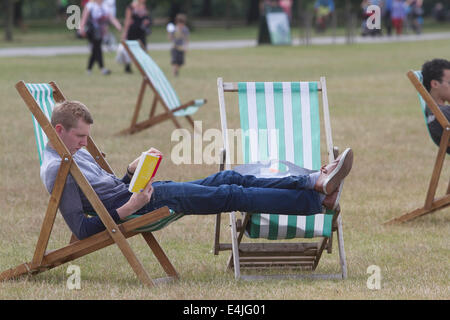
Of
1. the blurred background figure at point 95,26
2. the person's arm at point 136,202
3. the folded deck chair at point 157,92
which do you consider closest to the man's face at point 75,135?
the person's arm at point 136,202

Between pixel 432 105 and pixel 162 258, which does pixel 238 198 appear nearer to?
pixel 162 258

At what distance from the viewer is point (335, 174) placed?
4809mm

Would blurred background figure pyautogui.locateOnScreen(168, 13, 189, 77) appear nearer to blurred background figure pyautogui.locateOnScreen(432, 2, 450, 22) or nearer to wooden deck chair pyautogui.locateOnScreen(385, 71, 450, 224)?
wooden deck chair pyautogui.locateOnScreen(385, 71, 450, 224)

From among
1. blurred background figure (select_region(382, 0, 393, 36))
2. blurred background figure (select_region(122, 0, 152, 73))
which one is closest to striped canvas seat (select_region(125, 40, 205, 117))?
blurred background figure (select_region(122, 0, 152, 73))

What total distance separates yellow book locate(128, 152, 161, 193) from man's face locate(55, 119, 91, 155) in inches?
15.9

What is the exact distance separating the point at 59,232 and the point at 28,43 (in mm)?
25963

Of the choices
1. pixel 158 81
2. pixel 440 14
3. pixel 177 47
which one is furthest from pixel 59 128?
pixel 440 14

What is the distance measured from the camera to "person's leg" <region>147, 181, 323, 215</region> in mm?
4855

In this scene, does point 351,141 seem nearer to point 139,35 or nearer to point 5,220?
point 5,220

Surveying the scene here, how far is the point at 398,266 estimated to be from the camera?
557cm

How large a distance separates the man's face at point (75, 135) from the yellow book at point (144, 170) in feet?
1.32

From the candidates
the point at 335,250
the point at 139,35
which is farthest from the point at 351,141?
the point at 139,35

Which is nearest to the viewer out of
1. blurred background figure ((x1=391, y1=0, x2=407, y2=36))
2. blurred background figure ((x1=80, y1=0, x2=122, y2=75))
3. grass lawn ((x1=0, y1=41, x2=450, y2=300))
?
grass lawn ((x1=0, y1=41, x2=450, y2=300))

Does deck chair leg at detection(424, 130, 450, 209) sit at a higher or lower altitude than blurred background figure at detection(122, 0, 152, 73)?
higher
